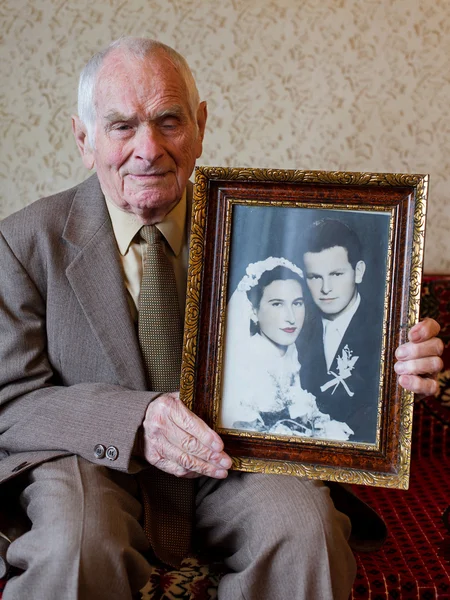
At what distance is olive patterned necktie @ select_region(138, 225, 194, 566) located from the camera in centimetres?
144

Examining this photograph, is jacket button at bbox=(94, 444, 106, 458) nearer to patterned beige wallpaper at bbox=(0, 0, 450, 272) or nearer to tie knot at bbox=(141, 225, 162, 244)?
tie knot at bbox=(141, 225, 162, 244)

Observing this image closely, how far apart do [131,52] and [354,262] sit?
654 mm

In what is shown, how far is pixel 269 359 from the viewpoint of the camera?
4.16 ft

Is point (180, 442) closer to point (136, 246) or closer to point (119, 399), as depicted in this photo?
point (119, 399)

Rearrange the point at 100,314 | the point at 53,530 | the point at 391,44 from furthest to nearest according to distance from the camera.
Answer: the point at 391,44 < the point at 100,314 < the point at 53,530

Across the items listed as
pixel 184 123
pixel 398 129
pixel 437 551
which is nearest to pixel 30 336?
pixel 184 123

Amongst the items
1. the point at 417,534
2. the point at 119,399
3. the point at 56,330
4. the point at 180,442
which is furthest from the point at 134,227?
the point at 417,534

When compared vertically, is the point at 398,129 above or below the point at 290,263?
above

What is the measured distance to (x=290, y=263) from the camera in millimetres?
1265

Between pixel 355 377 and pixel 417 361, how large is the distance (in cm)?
11

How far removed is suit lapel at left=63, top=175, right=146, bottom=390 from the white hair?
0.20m

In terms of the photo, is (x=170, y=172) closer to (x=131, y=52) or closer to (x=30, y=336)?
(x=131, y=52)

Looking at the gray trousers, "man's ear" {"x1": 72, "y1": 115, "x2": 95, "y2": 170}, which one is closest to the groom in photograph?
the gray trousers

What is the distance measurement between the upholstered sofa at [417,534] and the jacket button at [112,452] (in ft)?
0.85
